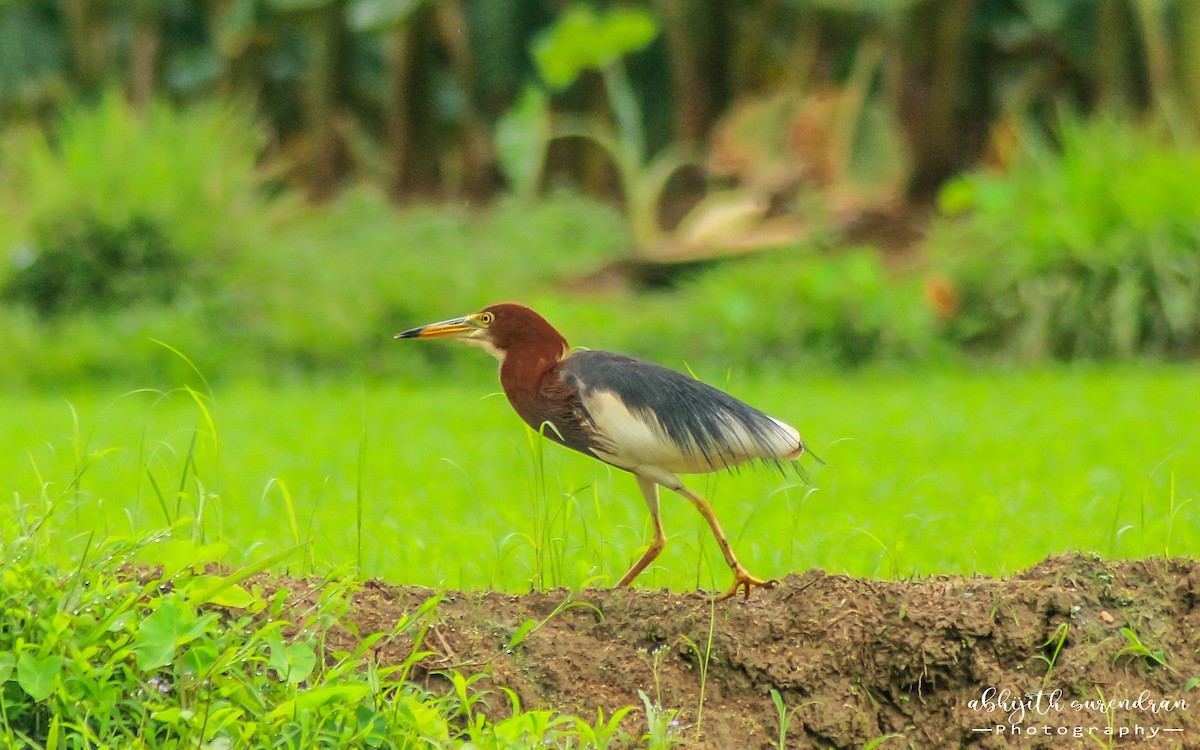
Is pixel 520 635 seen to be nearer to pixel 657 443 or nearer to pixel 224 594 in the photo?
pixel 657 443

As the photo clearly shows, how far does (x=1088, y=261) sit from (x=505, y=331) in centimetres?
612

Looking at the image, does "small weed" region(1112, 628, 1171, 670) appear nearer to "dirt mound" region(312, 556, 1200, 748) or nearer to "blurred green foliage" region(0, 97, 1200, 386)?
"dirt mound" region(312, 556, 1200, 748)

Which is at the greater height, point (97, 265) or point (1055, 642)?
point (1055, 642)

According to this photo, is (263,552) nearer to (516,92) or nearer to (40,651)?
(40,651)

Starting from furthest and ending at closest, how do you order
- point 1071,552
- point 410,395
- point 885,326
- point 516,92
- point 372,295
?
point 516,92 → point 372,295 → point 885,326 → point 410,395 → point 1071,552

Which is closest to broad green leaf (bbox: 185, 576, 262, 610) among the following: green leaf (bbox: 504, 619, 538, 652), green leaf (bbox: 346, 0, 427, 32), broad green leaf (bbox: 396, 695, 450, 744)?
broad green leaf (bbox: 396, 695, 450, 744)

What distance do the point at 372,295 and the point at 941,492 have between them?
4915mm

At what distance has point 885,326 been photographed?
8.34 metres

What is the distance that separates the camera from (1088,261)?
8.27m

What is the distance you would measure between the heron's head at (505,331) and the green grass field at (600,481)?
0.22 meters

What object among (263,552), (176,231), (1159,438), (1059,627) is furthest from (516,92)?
(1059,627)

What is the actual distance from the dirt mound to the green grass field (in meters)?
0.25

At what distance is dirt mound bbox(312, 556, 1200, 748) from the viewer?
276 cm

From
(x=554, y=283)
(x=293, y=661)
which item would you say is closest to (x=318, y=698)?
(x=293, y=661)
